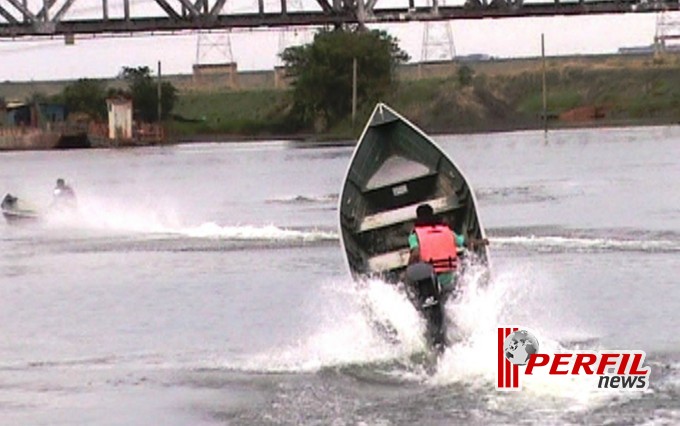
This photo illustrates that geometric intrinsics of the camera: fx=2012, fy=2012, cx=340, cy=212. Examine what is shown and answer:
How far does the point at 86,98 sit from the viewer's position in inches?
5586

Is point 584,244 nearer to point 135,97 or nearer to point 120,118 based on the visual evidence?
point 120,118

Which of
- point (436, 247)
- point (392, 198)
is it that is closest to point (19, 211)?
point (392, 198)

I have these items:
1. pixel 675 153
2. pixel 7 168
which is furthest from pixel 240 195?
pixel 7 168

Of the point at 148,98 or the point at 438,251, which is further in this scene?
the point at 148,98

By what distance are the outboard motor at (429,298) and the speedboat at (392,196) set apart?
218 centimetres

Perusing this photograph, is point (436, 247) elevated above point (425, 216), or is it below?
below

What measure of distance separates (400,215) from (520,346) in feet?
22.8

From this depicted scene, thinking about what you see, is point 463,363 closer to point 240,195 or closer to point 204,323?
point 204,323

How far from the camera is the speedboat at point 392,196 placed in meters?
24.7

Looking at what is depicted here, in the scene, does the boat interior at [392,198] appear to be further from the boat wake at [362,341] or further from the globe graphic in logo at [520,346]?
the globe graphic in logo at [520,346]

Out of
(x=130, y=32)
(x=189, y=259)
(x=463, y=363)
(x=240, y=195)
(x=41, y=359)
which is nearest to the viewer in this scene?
(x=463, y=363)

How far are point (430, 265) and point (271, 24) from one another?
103736 mm

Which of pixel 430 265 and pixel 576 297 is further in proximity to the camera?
pixel 576 297

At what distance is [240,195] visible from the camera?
62.6m
